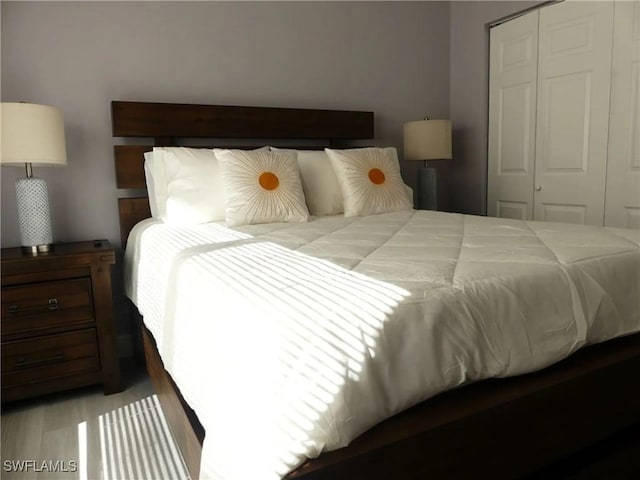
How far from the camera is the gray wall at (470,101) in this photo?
3404mm

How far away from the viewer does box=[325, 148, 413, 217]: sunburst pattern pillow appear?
2.50 m

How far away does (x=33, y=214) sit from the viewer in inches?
81.4

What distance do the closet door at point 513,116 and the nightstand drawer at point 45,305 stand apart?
2761 millimetres

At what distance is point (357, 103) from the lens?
3.27m

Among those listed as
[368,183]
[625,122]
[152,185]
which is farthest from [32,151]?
[625,122]

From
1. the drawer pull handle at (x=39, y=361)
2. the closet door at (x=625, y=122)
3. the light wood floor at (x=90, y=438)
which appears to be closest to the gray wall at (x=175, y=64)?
the drawer pull handle at (x=39, y=361)

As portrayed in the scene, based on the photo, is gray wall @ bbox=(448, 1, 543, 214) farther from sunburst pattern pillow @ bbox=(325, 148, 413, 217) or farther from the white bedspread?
the white bedspread

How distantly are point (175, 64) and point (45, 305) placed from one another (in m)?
1.46

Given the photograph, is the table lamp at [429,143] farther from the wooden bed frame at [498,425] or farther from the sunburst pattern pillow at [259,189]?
the wooden bed frame at [498,425]

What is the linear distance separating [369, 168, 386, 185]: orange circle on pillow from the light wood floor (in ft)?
5.08

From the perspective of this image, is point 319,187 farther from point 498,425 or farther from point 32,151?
point 498,425

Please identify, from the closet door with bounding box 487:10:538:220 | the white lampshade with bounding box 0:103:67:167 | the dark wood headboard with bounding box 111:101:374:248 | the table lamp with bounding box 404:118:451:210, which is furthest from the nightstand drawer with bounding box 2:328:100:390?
the closet door with bounding box 487:10:538:220

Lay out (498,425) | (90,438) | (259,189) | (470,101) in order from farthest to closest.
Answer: (470,101)
(259,189)
(90,438)
(498,425)

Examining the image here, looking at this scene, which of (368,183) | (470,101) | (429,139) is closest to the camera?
(368,183)
